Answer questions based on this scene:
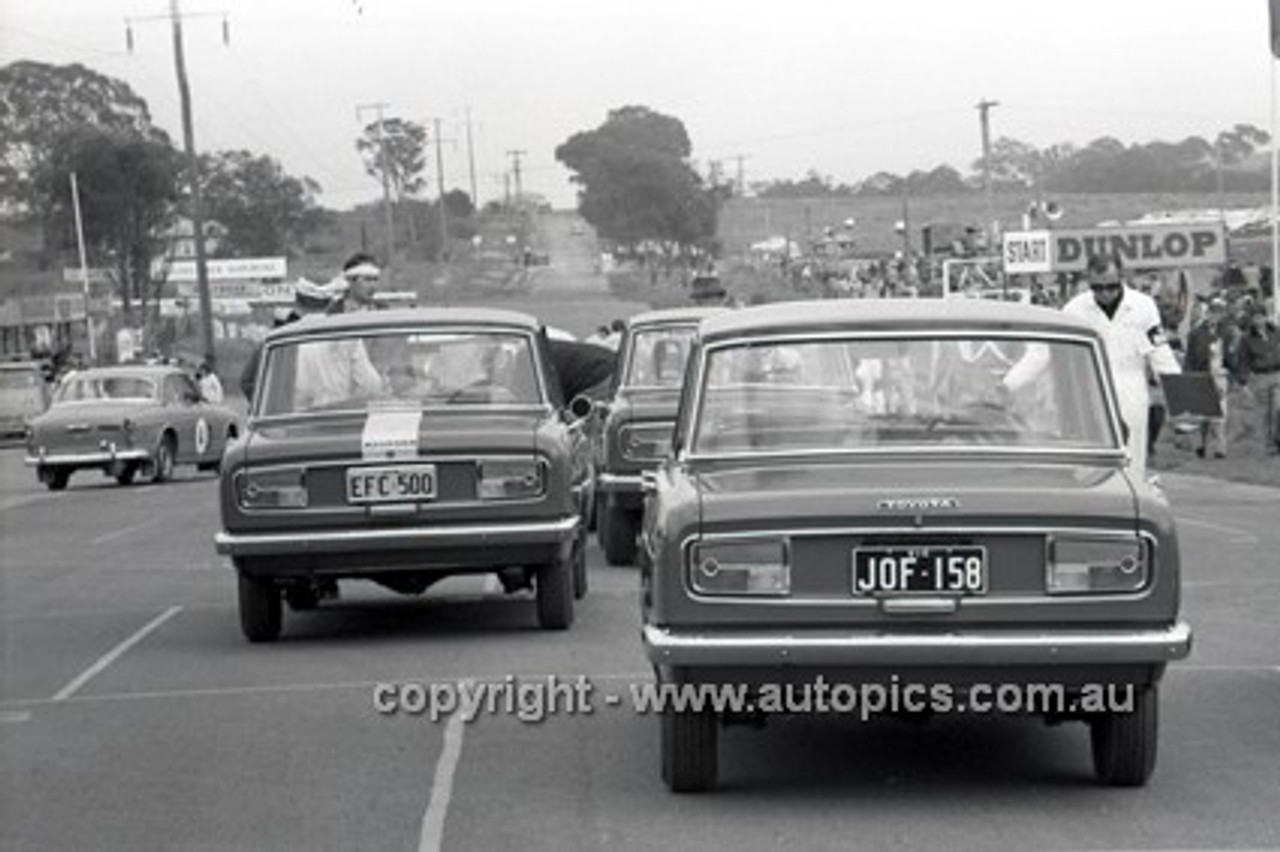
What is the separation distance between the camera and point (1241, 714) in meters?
9.34

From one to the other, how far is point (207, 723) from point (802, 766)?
269cm

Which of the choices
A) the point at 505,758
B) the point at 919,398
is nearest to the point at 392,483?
the point at 505,758

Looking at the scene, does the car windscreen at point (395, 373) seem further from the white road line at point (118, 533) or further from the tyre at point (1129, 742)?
the white road line at point (118, 533)

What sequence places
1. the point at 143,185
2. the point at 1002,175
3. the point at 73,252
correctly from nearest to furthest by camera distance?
the point at 143,185 → the point at 73,252 → the point at 1002,175

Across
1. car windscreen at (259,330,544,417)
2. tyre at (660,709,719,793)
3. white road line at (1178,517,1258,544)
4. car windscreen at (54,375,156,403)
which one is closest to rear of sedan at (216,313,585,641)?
car windscreen at (259,330,544,417)

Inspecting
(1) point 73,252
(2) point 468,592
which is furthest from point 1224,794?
(1) point 73,252

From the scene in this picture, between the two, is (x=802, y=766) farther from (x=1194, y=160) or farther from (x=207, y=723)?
(x=1194, y=160)

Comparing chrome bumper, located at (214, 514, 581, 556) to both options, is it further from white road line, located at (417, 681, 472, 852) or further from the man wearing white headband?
the man wearing white headband

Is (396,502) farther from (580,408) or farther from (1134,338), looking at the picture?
(1134,338)

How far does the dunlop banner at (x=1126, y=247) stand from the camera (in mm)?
43375

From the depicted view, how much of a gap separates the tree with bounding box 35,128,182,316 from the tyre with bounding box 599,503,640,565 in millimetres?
76132

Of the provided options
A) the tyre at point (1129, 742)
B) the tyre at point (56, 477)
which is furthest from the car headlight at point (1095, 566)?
the tyre at point (56, 477)

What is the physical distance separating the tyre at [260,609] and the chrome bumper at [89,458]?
1958 centimetres

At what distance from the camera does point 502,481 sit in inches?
463
